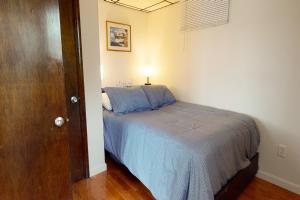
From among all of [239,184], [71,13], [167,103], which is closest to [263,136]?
[239,184]

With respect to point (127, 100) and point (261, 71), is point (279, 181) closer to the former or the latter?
point (261, 71)

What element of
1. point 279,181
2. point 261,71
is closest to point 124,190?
point 279,181

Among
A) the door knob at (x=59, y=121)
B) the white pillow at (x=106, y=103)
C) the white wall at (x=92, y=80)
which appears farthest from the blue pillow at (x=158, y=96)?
the door knob at (x=59, y=121)

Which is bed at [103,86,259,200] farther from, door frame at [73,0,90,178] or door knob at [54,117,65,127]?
door knob at [54,117,65,127]

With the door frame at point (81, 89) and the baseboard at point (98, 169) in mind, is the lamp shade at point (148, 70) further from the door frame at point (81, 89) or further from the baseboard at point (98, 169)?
the baseboard at point (98, 169)

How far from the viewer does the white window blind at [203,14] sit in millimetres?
2447

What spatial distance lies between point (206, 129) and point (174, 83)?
1.58 meters

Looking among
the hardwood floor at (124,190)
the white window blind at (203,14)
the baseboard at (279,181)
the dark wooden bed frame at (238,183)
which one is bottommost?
the hardwood floor at (124,190)

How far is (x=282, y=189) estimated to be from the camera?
2.04 meters

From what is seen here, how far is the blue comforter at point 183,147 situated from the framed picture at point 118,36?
Result: 1282 mm

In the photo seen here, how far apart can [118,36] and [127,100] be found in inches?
50.3

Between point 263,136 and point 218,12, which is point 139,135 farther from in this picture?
point 218,12

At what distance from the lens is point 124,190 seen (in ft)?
6.47

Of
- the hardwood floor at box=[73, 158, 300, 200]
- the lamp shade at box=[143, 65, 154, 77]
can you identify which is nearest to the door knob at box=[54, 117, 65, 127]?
the hardwood floor at box=[73, 158, 300, 200]
